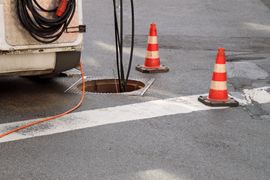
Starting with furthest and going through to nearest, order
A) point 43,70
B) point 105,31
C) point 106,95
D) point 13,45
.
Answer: point 105,31 → point 106,95 → point 43,70 → point 13,45

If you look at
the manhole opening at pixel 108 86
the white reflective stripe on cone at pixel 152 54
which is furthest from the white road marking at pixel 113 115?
the white reflective stripe on cone at pixel 152 54

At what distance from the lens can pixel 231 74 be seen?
30.6 feet

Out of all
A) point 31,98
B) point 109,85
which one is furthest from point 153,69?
point 31,98

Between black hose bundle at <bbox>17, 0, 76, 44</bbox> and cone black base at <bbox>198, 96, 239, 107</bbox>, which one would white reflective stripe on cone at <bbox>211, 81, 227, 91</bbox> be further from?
black hose bundle at <bbox>17, 0, 76, 44</bbox>

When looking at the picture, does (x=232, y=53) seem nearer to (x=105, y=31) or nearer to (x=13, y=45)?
(x=105, y=31)

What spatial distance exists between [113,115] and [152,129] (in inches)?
26.7

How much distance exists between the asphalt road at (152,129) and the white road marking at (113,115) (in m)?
0.03

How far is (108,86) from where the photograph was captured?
28.9 ft

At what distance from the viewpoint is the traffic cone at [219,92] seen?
747 centimetres

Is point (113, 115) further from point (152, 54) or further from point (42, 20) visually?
point (152, 54)

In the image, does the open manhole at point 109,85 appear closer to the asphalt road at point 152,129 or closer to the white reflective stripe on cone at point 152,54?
the asphalt road at point 152,129

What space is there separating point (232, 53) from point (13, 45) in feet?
17.2

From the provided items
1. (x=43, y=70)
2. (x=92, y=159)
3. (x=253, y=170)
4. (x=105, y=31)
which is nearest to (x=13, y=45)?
(x=43, y=70)

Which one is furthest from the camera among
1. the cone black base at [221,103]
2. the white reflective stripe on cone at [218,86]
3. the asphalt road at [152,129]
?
the white reflective stripe on cone at [218,86]
